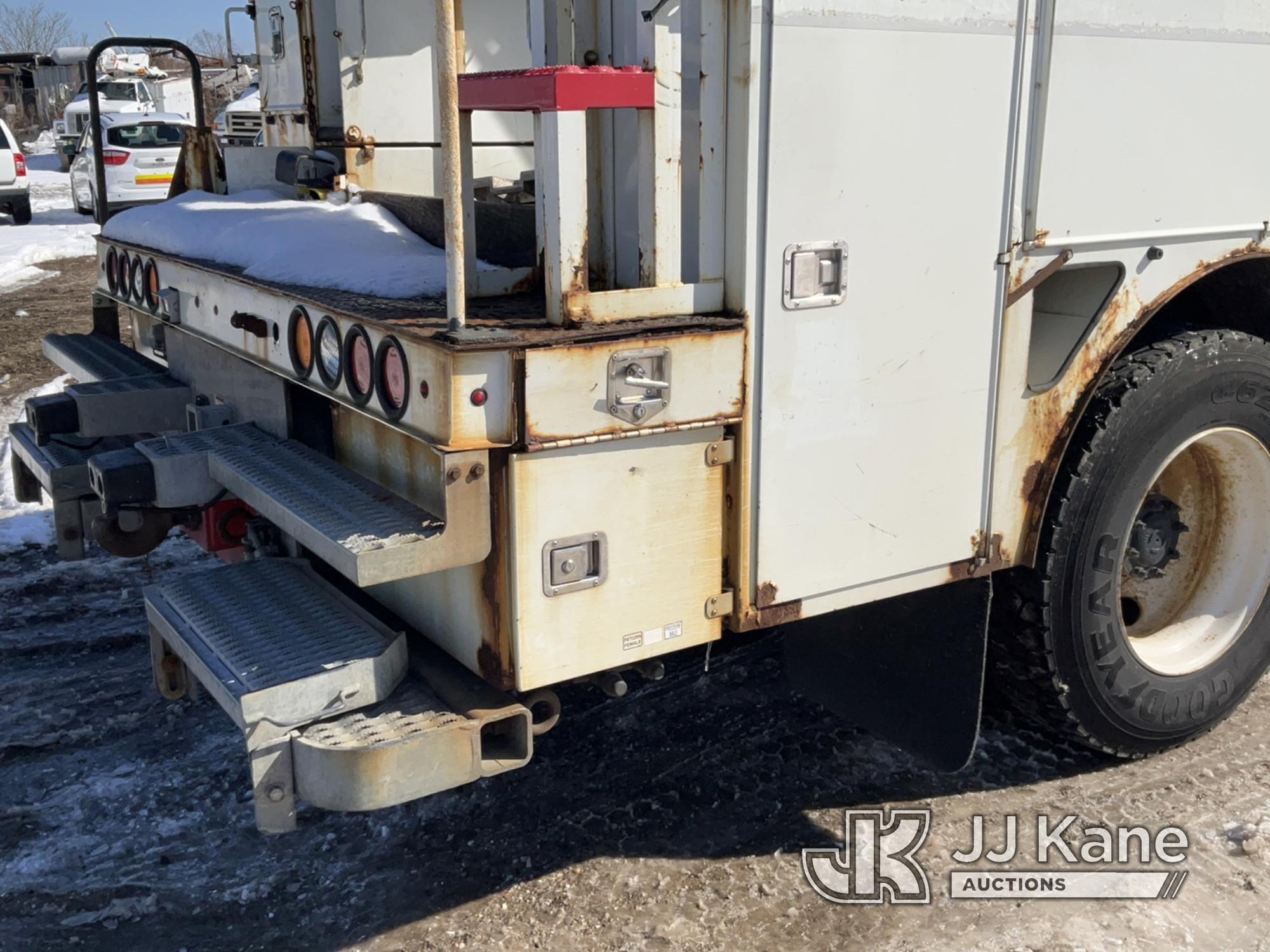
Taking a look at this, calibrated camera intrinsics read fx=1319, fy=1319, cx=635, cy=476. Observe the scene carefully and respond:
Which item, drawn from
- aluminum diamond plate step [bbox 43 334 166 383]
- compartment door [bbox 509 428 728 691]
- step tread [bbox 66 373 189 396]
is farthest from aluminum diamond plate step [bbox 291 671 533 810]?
aluminum diamond plate step [bbox 43 334 166 383]

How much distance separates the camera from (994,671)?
11.5ft

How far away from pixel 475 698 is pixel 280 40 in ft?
10.5

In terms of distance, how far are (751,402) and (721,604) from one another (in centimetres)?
42

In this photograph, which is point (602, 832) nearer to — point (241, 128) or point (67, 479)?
point (67, 479)

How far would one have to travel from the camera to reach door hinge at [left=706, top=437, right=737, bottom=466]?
8.40ft

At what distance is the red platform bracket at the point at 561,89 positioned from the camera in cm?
238

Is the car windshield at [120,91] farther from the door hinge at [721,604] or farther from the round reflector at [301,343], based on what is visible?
the door hinge at [721,604]

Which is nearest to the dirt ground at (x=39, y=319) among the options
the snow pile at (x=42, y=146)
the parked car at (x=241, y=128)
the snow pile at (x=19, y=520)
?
the snow pile at (x=19, y=520)

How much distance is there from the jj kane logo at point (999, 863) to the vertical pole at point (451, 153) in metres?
1.68

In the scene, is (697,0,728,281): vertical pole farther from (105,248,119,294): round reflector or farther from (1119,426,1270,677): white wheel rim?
(105,248,119,294): round reflector

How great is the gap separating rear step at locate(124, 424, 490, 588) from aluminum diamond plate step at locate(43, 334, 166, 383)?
0.96m

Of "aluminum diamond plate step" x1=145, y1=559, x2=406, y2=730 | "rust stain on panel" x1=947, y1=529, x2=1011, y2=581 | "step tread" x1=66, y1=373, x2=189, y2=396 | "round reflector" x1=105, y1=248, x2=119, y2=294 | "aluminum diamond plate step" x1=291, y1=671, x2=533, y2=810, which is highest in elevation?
"round reflector" x1=105, y1=248, x2=119, y2=294

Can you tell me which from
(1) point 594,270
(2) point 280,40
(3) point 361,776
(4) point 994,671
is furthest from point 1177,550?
(2) point 280,40

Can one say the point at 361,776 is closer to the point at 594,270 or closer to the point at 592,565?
the point at 592,565
